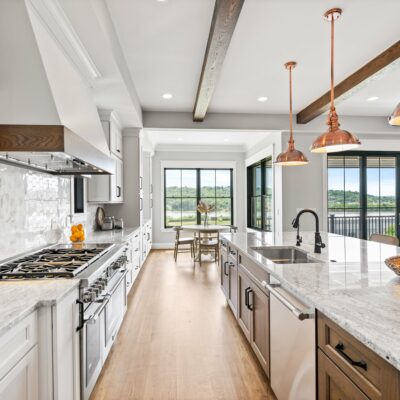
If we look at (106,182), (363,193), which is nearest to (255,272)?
(106,182)

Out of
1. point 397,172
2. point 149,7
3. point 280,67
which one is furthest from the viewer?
point 397,172

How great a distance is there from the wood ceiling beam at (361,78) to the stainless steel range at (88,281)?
324 centimetres

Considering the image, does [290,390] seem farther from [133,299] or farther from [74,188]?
[74,188]

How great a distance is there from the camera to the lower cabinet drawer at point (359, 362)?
851mm

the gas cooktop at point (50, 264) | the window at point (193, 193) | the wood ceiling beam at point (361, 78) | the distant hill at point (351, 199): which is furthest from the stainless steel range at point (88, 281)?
the window at point (193, 193)

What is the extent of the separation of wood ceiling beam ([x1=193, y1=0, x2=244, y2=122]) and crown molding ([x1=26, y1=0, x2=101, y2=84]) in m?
1.07

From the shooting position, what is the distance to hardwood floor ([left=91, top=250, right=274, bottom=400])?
2.04 m

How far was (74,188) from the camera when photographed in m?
3.50

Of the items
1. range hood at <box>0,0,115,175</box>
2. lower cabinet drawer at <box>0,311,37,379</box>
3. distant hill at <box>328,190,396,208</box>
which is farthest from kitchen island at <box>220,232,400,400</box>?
distant hill at <box>328,190,396,208</box>

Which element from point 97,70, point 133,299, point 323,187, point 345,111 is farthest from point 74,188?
point 345,111

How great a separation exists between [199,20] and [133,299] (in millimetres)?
3244

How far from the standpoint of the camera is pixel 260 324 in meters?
2.14

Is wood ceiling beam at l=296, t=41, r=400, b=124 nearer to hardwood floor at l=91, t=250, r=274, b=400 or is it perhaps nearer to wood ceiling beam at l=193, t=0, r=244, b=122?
wood ceiling beam at l=193, t=0, r=244, b=122

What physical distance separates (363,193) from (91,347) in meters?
5.78
